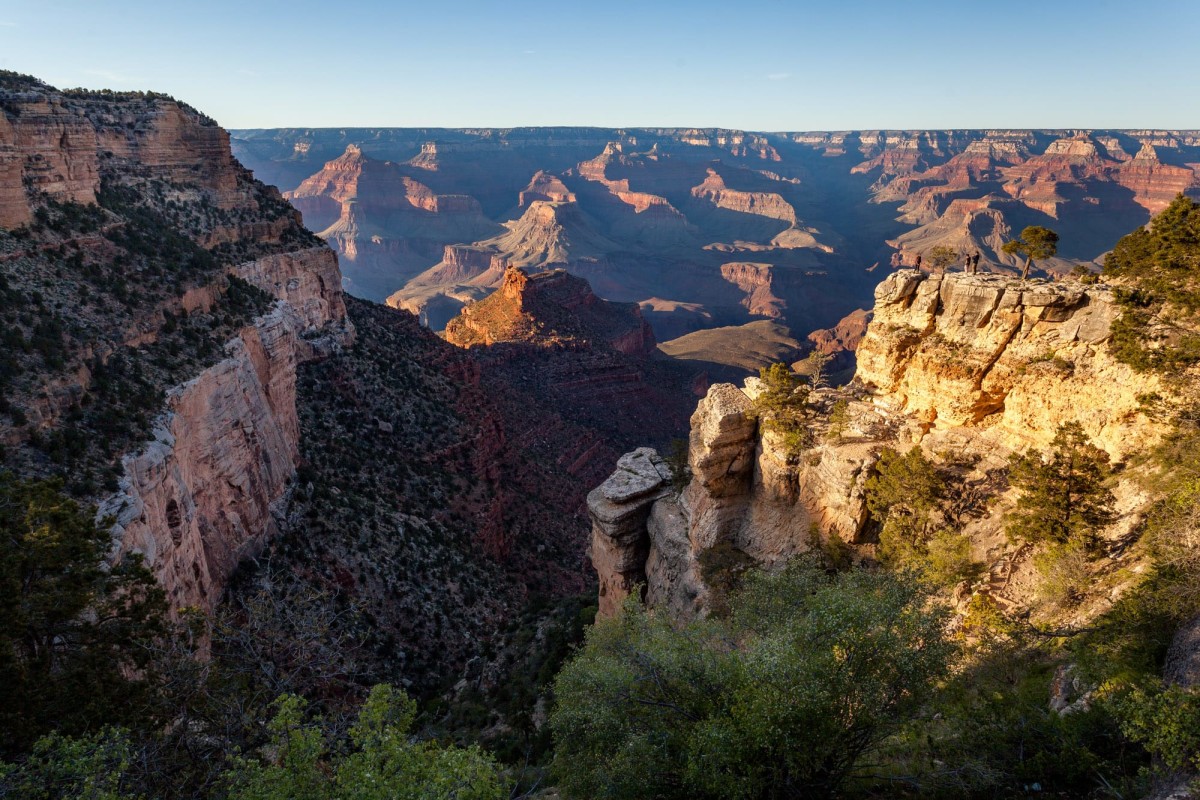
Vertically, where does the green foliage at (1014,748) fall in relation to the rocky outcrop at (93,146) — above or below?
below

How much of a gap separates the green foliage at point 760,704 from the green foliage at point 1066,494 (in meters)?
4.81

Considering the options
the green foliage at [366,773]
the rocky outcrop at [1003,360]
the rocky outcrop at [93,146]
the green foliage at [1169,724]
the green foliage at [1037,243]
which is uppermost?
the rocky outcrop at [93,146]

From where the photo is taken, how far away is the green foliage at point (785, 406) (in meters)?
22.9

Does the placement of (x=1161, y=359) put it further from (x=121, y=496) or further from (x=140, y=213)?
(x=140, y=213)

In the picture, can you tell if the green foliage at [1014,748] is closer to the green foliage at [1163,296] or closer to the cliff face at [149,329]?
the green foliage at [1163,296]

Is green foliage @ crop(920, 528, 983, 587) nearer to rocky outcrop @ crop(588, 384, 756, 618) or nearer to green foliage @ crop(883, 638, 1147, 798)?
green foliage @ crop(883, 638, 1147, 798)

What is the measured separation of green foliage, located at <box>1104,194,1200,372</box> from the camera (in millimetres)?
16344

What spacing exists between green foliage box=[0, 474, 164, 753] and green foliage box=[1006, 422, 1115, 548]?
2129 centimetres

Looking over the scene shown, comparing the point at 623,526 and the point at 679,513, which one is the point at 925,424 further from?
the point at 623,526

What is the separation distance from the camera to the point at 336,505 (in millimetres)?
32156

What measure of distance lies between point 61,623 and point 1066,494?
23.4 m

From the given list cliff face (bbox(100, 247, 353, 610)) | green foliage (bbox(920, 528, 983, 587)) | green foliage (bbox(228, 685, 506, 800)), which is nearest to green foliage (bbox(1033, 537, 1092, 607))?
green foliage (bbox(920, 528, 983, 587))

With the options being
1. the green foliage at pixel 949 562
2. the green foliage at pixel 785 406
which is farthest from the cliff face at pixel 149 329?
the green foliage at pixel 949 562

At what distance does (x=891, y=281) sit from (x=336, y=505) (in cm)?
2761
